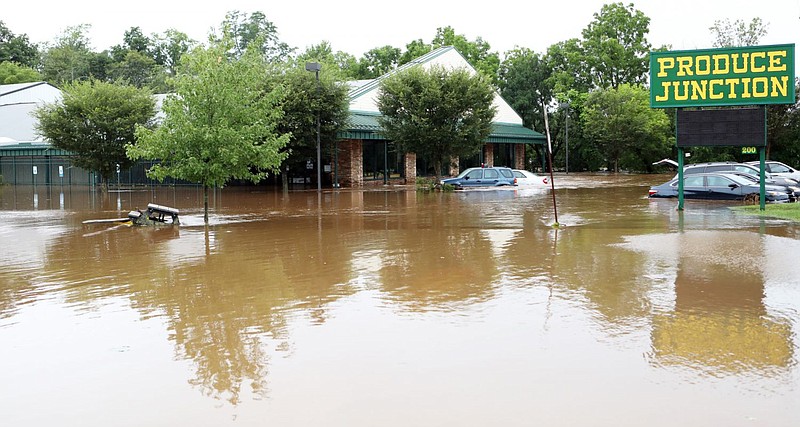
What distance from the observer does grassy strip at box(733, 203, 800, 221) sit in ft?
68.8

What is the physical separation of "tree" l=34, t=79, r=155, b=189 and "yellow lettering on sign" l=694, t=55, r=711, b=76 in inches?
1154

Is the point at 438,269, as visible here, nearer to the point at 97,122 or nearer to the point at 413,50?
the point at 97,122

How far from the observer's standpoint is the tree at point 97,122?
134 feet

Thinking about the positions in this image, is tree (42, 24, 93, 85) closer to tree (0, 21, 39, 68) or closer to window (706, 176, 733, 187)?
tree (0, 21, 39, 68)

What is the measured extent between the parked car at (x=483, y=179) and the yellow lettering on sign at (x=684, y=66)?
18.0 m

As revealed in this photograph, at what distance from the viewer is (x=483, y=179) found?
133ft

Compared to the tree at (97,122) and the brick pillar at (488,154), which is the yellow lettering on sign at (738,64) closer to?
the tree at (97,122)

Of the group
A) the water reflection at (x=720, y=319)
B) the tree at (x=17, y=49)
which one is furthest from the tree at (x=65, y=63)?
the water reflection at (x=720, y=319)

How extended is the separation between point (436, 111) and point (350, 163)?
25.2 feet

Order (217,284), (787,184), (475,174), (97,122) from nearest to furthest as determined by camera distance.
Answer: (217,284) < (787,184) < (97,122) < (475,174)

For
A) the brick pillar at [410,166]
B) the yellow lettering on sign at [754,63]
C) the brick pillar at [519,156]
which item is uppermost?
the yellow lettering on sign at [754,63]

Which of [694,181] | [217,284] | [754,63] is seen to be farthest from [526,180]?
[217,284]

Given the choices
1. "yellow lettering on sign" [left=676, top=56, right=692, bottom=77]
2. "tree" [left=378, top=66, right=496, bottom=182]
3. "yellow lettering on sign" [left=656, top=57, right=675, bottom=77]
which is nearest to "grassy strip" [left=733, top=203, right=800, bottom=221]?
"yellow lettering on sign" [left=676, top=56, right=692, bottom=77]

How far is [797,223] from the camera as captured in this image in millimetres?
19156
